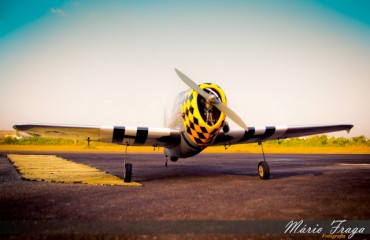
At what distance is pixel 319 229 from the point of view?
3738mm

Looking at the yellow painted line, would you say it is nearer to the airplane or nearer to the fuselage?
the airplane

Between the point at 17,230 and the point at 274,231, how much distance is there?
3.31 meters

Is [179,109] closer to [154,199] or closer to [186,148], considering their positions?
[186,148]

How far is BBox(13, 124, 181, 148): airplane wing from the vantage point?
31.6ft

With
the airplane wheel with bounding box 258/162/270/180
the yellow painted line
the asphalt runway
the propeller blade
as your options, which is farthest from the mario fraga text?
the airplane wheel with bounding box 258/162/270/180

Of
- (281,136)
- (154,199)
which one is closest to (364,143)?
(281,136)

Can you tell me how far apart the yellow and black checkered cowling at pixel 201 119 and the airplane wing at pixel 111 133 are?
1.30 metres

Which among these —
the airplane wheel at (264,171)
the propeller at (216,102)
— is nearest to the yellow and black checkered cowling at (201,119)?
the propeller at (216,102)

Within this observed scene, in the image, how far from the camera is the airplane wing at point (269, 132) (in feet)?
36.2

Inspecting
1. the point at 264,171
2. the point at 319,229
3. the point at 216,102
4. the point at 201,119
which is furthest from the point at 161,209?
the point at 264,171

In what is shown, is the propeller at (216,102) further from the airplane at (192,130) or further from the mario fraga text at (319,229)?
the mario fraga text at (319,229)

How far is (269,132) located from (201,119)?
4078 mm

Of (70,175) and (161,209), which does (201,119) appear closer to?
(161,209)

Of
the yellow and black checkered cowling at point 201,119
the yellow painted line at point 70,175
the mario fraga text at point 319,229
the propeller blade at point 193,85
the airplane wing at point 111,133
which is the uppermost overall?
the propeller blade at point 193,85
